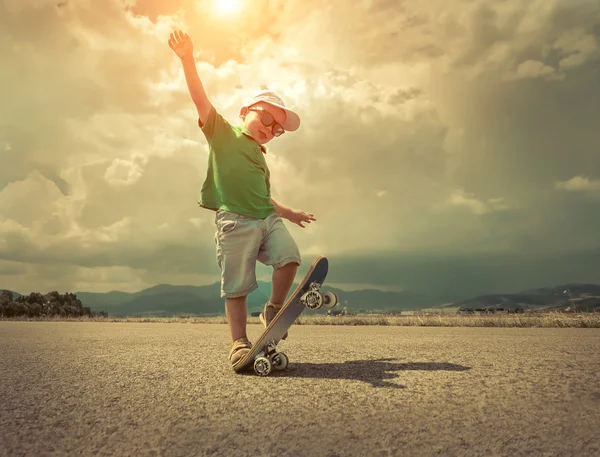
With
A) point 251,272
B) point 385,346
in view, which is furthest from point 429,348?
point 251,272

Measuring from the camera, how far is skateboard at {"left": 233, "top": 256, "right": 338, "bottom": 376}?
3068 mm

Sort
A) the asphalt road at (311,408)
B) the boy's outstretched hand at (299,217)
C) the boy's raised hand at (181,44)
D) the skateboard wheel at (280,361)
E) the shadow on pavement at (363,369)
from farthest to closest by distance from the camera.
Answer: the boy's outstretched hand at (299,217)
the boy's raised hand at (181,44)
the skateboard wheel at (280,361)
the shadow on pavement at (363,369)
the asphalt road at (311,408)

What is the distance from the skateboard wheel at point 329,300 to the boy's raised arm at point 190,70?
152 cm

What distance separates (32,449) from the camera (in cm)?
175

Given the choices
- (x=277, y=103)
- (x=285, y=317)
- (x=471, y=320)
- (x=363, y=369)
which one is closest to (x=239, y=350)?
(x=285, y=317)

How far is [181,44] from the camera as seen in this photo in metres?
3.44

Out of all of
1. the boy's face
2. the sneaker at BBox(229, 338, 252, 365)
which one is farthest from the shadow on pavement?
the boy's face

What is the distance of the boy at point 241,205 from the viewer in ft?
11.4

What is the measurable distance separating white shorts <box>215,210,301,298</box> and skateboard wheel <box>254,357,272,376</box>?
55 cm

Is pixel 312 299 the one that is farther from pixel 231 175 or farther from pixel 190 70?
pixel 190 70

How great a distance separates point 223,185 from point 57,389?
1.64m

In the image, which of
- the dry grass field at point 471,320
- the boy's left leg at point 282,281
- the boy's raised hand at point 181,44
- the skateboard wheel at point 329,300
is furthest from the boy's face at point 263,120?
the dry grass field at point 471,320

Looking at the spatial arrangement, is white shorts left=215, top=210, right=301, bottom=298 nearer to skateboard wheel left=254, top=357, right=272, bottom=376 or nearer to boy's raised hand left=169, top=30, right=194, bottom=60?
skateboard wheel left=254, top=357, right=272, bottom=376

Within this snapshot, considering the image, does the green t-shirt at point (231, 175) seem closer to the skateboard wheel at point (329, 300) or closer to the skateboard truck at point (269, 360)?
the skateboard wheel at point (329, 300)
